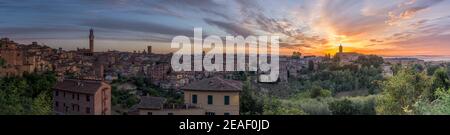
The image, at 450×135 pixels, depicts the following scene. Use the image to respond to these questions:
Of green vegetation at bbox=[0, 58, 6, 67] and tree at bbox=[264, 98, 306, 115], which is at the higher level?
green vegetation at bbox=[0, 58, 6, 67]

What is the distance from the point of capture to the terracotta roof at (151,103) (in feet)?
13.3

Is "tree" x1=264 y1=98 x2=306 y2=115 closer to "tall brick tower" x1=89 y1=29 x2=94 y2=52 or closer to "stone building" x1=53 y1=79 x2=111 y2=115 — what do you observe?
"stone building" x1=53 y1=79 x2=111 y2=115

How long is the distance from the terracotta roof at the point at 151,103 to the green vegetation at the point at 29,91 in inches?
34.5

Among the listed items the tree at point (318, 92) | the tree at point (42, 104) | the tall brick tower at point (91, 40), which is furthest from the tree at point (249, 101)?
the tree at point (42, 104)

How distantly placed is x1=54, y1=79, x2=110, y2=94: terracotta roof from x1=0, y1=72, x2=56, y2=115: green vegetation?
12 cm

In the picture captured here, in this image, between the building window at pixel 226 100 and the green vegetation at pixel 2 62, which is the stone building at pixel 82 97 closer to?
the green vegetation at pixel 2 62

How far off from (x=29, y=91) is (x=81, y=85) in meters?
0.64

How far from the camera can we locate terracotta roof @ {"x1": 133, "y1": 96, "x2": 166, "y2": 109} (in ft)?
13.3

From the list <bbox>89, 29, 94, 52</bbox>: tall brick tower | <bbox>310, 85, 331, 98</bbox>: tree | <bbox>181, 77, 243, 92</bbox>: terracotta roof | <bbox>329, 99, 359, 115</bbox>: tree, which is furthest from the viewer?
<bbox>310, 85, 331, 98</bbox>: tree

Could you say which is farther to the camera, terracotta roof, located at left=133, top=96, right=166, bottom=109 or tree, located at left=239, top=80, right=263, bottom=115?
tree, located at left=239, top=80, right=263, bottom=115

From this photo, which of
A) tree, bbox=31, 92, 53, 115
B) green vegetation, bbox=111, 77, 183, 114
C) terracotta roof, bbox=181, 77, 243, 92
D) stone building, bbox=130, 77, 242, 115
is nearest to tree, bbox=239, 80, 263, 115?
stone building, bbox=130, 77, 242, 115
